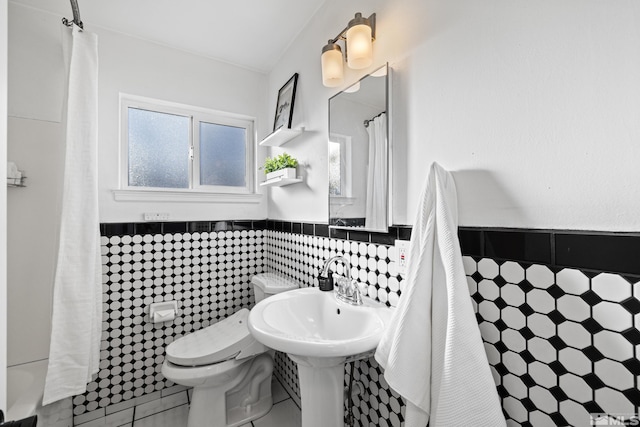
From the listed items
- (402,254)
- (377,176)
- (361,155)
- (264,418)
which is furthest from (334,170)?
(264,418)

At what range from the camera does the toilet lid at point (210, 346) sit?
1447 millimetres

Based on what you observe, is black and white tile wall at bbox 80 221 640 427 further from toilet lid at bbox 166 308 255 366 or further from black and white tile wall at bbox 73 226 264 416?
toilet lid at bbox 166 308 255 366

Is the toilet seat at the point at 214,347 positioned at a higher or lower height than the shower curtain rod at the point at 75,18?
lower

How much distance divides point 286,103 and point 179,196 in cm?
97

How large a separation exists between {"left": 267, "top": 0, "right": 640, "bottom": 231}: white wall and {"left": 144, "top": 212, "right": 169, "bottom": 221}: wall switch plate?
1.53m

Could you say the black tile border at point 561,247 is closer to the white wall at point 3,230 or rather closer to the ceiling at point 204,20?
the white wall at point 3,230

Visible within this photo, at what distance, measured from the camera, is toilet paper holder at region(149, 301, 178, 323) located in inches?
68.9

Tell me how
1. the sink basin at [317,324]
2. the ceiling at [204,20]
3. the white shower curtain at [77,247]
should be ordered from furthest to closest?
the ceiling at [204,20]
the white shower curtain at [77,247]
the sink basin at [317,324]

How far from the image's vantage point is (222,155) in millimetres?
2201

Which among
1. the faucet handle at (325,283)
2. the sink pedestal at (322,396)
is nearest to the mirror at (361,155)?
the faucet handle at (325,283)

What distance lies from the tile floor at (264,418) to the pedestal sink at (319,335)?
0.73m

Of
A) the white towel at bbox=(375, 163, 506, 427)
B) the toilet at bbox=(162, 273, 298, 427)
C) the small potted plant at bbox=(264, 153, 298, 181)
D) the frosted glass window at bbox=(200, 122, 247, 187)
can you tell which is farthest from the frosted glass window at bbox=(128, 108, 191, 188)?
the white towel at bbox=(375, 163, 506, 427)

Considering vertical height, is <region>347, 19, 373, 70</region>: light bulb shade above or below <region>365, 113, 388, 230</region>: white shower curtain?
above

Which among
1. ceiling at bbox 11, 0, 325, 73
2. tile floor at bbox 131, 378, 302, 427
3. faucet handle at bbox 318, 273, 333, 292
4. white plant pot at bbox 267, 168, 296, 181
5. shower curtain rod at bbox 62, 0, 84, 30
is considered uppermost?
ceiling at bbox 11, 0, 325, 73
